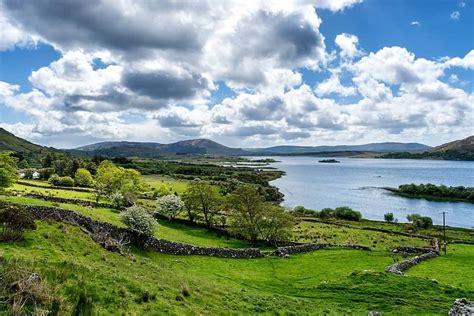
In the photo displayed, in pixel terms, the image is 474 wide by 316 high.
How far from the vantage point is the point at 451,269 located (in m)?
46.0

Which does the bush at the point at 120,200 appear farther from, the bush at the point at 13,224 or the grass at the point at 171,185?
the grass at the point at 171,185

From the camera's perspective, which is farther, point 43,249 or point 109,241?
point 109,241

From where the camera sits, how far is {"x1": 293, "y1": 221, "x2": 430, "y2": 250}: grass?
7231 centimetres

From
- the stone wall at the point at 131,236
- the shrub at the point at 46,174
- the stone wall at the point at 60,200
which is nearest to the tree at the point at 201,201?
the stone wall at the point at 60,200

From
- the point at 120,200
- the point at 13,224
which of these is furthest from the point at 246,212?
the point at 13,224

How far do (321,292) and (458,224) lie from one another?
4344 inches

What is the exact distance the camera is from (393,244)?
Answer: 72.3m

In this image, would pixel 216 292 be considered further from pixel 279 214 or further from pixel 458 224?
pixel 458 224

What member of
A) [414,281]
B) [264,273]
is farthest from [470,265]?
[264,273]

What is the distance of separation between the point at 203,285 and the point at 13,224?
14.4 meters

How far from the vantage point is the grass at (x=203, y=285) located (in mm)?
20109

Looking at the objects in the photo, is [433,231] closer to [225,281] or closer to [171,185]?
[225,281]

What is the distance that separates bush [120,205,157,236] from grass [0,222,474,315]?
2.90 meters

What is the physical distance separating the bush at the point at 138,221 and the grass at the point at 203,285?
2900 millimetres
